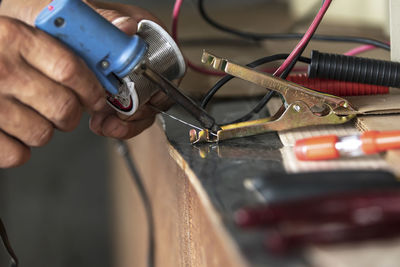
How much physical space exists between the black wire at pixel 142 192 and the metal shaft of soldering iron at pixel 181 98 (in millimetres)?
476

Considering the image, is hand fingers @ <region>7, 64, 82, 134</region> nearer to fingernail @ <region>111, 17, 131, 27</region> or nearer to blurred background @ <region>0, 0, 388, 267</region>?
fingernail @ <region>111, 17, 131, 27</region>

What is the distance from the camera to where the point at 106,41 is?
0.50m

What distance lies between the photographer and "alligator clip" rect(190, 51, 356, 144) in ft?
1.89

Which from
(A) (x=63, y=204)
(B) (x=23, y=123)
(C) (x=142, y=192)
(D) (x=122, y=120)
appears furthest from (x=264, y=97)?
(A) (x=63, y=204)

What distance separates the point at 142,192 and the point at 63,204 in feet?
2.56

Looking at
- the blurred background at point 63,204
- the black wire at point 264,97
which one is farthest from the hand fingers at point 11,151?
the blurred background at point 63,204

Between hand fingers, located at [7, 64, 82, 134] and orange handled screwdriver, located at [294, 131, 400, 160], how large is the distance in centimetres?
25

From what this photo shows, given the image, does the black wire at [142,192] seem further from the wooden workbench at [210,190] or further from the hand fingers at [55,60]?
the hand fingers at [55,60]

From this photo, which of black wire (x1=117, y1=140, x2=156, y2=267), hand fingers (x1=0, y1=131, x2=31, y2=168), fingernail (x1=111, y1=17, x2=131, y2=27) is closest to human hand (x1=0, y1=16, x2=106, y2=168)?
hand fingers (x1=0, y1=131, x2=31, y2=168)

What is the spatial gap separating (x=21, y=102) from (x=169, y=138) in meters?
0.18

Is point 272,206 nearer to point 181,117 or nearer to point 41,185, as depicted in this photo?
point 181,117

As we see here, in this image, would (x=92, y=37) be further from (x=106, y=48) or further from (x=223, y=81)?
(x=223, y=81)

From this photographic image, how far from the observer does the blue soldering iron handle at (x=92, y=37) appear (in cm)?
49

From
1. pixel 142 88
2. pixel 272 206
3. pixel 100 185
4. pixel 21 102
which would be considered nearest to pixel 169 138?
pixel 142 88
